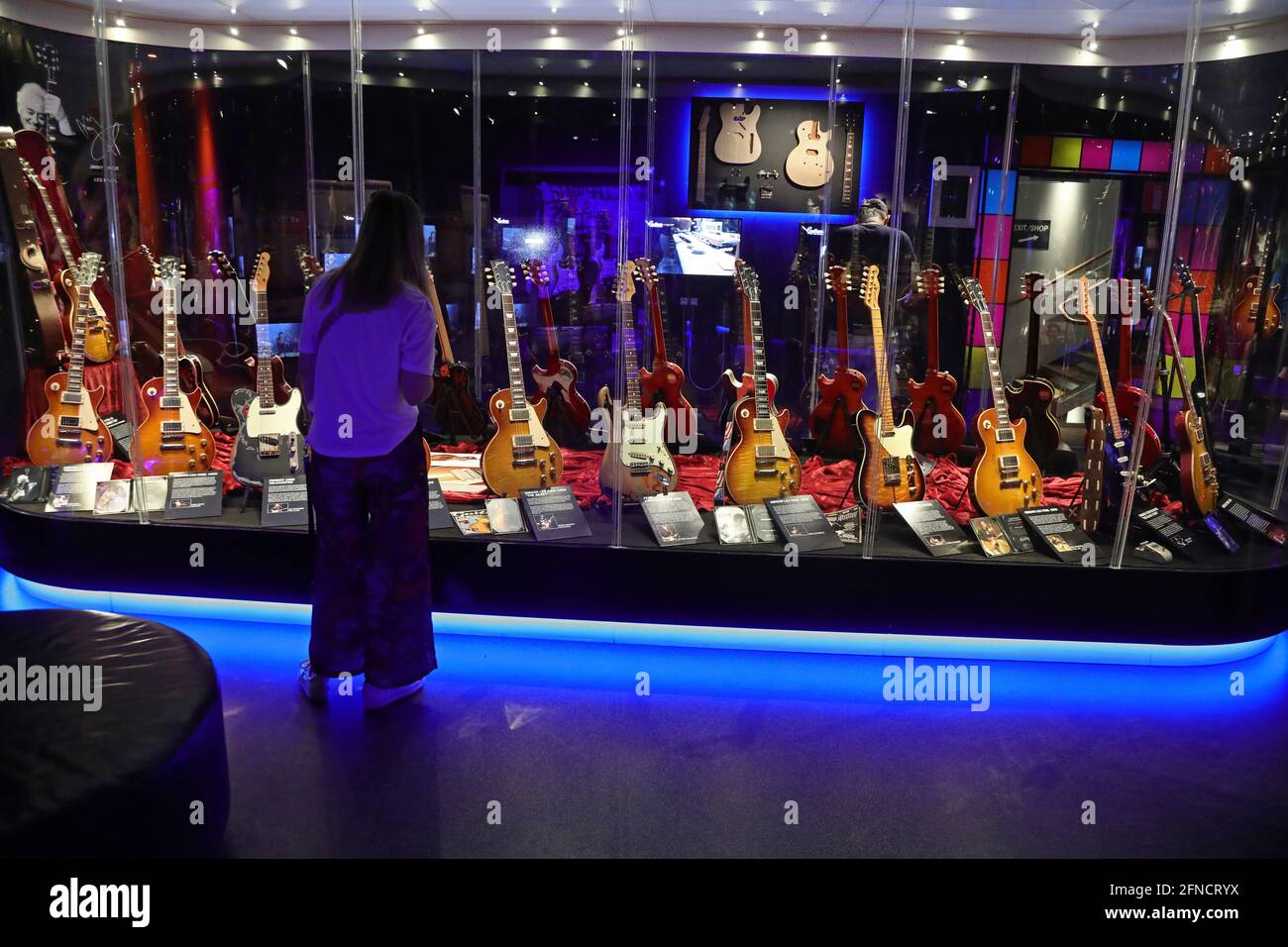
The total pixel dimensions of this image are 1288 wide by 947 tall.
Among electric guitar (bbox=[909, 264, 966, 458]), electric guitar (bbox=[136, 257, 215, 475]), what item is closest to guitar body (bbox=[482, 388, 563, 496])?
electric guitar (bbox=[136, 257, 215, 475])

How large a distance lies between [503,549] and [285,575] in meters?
0.90

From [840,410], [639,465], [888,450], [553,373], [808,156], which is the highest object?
[808,156]

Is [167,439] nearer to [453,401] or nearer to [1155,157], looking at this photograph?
[453,401]

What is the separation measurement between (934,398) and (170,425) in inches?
143

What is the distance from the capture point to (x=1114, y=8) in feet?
14.5

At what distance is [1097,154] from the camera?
4.77m

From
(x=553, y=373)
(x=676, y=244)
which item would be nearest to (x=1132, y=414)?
(x=676, y=244)

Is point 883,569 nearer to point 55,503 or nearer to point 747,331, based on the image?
point 747,331

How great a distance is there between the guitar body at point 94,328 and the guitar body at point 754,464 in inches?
121

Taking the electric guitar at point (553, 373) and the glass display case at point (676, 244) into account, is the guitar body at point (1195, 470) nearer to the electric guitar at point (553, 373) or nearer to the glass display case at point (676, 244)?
the glass display case at point (676, 244)

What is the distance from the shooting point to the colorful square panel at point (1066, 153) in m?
4.82

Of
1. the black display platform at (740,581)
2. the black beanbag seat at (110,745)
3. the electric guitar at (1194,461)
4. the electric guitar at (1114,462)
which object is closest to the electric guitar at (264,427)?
the black display platform at (740,581)
